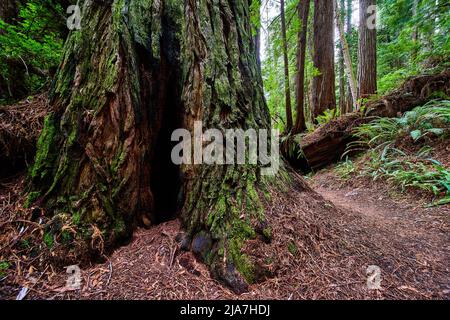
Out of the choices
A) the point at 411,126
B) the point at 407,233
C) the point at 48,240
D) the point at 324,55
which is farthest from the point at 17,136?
the point at 324,55

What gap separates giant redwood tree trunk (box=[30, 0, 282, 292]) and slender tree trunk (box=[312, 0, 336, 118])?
544cm

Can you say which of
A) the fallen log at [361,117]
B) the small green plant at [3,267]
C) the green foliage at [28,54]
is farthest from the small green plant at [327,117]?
the small green plant at [3,267]

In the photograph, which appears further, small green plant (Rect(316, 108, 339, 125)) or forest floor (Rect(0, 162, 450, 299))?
small green plant (Rect(316, 108, 339, 125))

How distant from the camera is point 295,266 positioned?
5.60ft

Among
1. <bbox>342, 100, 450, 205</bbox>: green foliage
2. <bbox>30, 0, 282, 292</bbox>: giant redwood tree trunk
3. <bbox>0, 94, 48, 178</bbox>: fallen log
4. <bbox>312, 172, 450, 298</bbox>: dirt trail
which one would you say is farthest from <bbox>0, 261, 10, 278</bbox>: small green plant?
<bbox>342, 100, 450, 205</bbox>: green foliage

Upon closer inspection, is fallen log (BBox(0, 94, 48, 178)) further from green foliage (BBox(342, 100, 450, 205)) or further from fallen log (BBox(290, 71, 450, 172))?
fallen log (BBox(290, 71, 450, 172))

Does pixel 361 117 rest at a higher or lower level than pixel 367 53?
lower

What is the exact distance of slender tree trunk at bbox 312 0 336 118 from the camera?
6.68 meters

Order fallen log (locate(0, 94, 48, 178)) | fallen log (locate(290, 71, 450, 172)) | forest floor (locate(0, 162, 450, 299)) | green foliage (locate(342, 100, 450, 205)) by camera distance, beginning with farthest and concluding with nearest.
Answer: fallen log (locate(290, 71, 450, 172)) < green foliage (locate(342, 100, 450, 205)) < fallen log (locate(0, 94, 48, 178)) < forest floor (locate(0, 162, 450, 299))

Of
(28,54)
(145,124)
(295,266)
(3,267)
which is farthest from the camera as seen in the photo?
(28,54)

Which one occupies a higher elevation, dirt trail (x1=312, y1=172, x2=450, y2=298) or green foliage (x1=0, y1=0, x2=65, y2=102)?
green foliage (x1=0, y1=0, x2=65, y2=102)

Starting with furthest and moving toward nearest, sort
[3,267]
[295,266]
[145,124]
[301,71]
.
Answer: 1. [301,71]
2. [145,124]
3. [295,266]
4. [3,267]

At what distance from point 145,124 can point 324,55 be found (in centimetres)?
668

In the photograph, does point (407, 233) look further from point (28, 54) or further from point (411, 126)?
point (28, 54)
